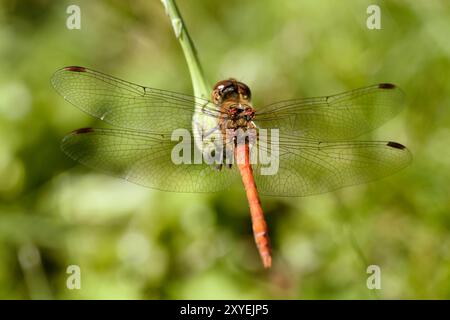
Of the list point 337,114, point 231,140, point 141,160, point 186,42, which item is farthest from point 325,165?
point 186,42

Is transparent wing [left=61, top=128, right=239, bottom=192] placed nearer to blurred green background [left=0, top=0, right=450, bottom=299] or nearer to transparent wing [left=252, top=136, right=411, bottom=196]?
transparent wing [left=252, top=136, right=411, bottom=196]

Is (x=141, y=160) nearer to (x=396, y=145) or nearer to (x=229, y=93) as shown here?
(x=229, y=93)

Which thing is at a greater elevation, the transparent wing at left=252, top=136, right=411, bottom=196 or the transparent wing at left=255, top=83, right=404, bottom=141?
the transparent wing at left=255, top=83, right=404, bottom=141

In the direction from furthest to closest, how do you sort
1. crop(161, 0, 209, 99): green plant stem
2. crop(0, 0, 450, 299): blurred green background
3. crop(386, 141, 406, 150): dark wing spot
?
crop(0, 0, 450, 299): blurred green background → crop(386, 141, 406, 150): dark wing spot → crop(161, 0, 209, 99): green plant stem

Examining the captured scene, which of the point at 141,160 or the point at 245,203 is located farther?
the point at 245,203

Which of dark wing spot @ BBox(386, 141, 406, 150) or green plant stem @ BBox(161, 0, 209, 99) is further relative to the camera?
dark wing spot @ BBox(386, 141, 406, 150)

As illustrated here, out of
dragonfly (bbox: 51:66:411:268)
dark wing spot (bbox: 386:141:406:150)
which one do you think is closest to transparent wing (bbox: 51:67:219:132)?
dragonfly (bbox: 51:66:411:268)
